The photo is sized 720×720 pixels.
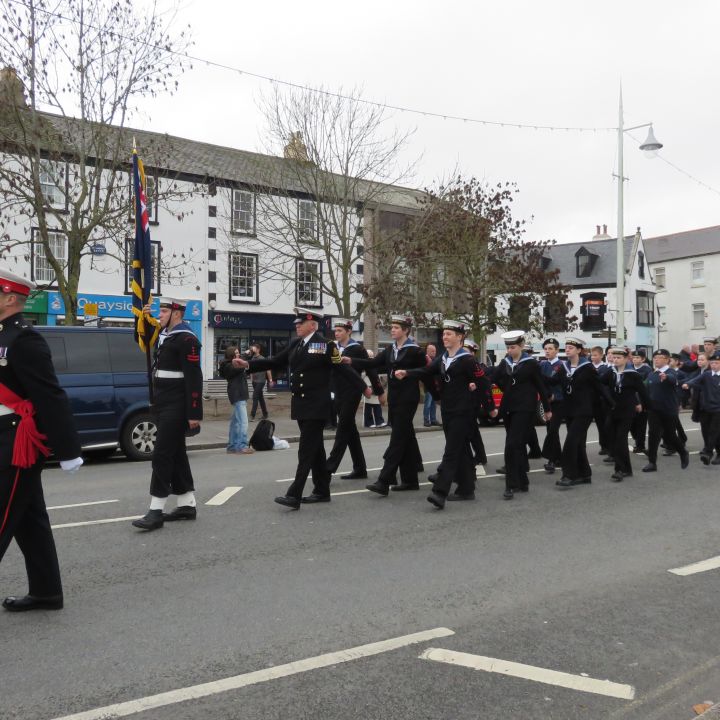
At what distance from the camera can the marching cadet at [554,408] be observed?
1008 cm

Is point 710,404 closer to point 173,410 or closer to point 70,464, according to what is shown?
point 173,410

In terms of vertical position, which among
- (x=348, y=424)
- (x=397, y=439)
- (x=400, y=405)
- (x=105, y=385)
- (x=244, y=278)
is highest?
(x=244, y=278)

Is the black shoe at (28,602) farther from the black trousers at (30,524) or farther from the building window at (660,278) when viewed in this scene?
the building window at (660,278)

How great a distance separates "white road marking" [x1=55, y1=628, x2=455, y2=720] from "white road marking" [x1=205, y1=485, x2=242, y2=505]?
431 centimetres

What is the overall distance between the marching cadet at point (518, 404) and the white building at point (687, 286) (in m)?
50.6

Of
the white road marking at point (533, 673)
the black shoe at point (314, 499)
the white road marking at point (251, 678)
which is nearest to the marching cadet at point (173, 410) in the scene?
the black shoe at point (314, 499)

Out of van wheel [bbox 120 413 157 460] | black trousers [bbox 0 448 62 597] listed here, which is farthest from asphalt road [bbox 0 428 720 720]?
van wheel [bbox 120 413 157 460]

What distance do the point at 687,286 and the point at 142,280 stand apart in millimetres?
55691

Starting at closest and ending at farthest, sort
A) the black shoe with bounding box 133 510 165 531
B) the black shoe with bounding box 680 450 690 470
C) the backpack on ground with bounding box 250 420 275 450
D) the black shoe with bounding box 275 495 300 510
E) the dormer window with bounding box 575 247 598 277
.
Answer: the black shoe with bounding box 133 510 165 531
the black shoe with bounding box 275 495 300 510
the backpack on ground with bounding box 250 420 275 450
the black shoe with bounding box 680 450 690 470
the dormer window with bounding box 575 247 598 277

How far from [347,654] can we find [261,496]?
4.72 meters

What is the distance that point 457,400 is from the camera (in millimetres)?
8359

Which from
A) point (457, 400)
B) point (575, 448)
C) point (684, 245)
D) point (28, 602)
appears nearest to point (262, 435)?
point (457, 400)

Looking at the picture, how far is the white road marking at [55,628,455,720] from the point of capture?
3.33 metres

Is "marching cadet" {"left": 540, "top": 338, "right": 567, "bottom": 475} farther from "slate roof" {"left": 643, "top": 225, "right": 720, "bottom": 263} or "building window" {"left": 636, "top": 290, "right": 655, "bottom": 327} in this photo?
"slate roof" {"left": 643, "top": 225, "right": 720, "bottom": 263}
